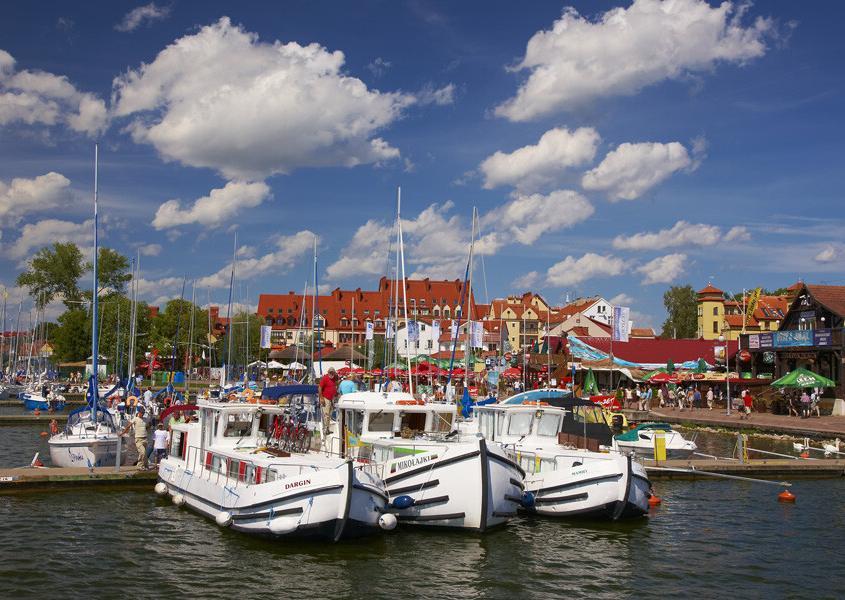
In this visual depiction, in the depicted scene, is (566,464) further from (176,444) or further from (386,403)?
(176,444)

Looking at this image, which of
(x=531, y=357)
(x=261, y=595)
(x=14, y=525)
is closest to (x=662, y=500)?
(x=261, y=595)

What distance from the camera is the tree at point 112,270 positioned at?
120m

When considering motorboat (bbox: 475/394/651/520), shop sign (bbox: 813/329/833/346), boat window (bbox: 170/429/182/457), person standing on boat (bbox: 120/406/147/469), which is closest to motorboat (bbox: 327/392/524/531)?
motorboat (bbox: 475/394/651/520)

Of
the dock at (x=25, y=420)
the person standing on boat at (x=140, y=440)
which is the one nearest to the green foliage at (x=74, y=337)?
the dock at (x=25, y=420)

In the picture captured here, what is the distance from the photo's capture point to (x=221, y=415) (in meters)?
26.1

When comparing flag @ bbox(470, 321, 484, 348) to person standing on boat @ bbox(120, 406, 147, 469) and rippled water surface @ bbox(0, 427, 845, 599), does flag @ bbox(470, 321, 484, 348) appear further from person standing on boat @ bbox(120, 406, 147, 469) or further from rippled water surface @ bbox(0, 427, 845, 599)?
rippled water surface @ bbox(0, 427, 845, 599)

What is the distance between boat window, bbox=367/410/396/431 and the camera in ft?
83.9

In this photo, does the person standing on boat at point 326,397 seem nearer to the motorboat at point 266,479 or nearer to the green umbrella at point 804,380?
the motorboat at point 266,479

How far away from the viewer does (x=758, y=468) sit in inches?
1330

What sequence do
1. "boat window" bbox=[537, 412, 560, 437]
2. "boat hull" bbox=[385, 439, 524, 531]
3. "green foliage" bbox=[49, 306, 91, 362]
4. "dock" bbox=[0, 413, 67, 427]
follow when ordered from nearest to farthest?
"boat hull" bbox=[385, 439, 524, 531] → "boat window" bbox=[537, 412, 560, 437] → "dock" bbox=[0, 413, 67, 427] → "green foliage" bbox=[49, 306, 91, 362]

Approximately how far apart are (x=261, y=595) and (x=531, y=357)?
68.3 meters

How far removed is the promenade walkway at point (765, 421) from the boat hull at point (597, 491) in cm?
2595

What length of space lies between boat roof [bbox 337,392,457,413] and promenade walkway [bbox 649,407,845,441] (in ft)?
97.7

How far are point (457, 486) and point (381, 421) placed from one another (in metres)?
4.52
